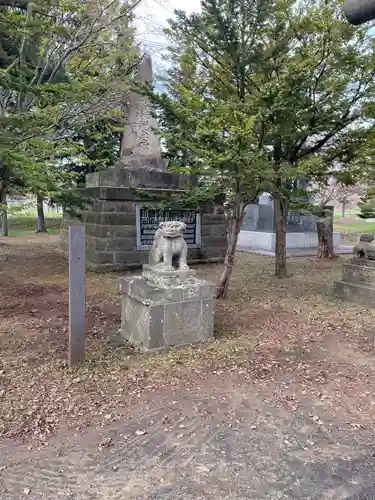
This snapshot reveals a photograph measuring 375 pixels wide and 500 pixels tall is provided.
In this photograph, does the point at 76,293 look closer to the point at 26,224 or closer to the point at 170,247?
the point at 170,247

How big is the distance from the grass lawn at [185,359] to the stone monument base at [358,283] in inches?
10.1

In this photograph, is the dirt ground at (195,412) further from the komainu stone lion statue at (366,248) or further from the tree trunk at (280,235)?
the tree trunk at (280,235)

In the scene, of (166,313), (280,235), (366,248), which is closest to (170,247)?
(166,313)

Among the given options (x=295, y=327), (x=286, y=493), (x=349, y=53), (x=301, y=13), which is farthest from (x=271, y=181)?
(x=286, y=493)

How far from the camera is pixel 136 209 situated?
30.7 ft

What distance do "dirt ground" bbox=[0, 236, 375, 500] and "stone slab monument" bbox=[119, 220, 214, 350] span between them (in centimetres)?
20

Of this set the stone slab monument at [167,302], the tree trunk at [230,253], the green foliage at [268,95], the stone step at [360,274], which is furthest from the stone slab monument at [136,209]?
the stone step at [360,274]

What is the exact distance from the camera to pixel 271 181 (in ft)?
22.1

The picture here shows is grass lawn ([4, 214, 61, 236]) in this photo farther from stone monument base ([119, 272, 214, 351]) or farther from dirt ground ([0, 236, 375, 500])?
stone monument base ([119, 272, 214, 351])

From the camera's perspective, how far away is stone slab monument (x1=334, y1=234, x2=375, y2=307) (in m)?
6.77

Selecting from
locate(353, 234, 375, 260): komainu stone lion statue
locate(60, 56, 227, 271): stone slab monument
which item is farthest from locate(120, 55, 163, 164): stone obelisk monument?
locate(353, 234, 375, 260): komainu stone lion statue

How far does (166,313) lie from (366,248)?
4.28 meters

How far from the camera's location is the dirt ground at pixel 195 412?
2.46 metres

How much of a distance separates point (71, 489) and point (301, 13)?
879 centimetres
